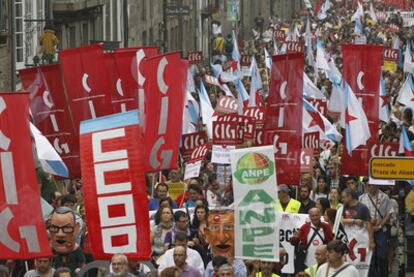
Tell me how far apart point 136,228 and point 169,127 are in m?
5.75

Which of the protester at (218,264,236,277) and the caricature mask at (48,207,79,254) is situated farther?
the protester at (218,264,236,277)

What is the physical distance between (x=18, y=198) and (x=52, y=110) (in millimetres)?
6441

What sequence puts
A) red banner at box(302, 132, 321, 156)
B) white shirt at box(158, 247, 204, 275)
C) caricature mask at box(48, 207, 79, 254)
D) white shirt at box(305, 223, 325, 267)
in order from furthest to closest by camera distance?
red banner at box(302, 132, 321, 156)
white shirt at box(305, 223, 325, 267)
white shirt at box(158, 247, 204, 275)
caricature mask at box(48, 207, 79, 254)

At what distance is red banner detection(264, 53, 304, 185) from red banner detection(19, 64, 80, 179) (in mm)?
2702

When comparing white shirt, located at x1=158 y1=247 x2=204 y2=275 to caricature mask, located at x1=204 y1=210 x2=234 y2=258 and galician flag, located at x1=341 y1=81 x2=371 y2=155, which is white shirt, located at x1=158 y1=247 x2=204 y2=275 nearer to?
caricature mask, located at x1=204 y1=210 x2=234 y2=258

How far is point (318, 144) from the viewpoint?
2492 centimetres

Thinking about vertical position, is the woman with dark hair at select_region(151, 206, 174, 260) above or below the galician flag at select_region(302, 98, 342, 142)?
below

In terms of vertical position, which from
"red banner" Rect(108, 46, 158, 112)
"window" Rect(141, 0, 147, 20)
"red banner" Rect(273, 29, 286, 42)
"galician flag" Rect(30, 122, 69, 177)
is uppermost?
"window" Rect(141, 0, 147, 20)

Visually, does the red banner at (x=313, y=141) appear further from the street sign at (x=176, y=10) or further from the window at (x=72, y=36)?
the street sign at (x=176, y=10)

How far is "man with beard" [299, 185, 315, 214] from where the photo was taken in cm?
2055

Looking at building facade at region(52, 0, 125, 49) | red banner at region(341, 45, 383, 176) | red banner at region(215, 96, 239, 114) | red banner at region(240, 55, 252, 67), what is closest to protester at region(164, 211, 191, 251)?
red banner at region(341, 45, 383, 176)

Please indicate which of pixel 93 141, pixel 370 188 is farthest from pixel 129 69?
pixel 93 141

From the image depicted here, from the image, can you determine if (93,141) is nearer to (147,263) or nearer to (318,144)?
(147,263)

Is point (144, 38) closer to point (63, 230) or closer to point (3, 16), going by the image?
point (3, 16)
